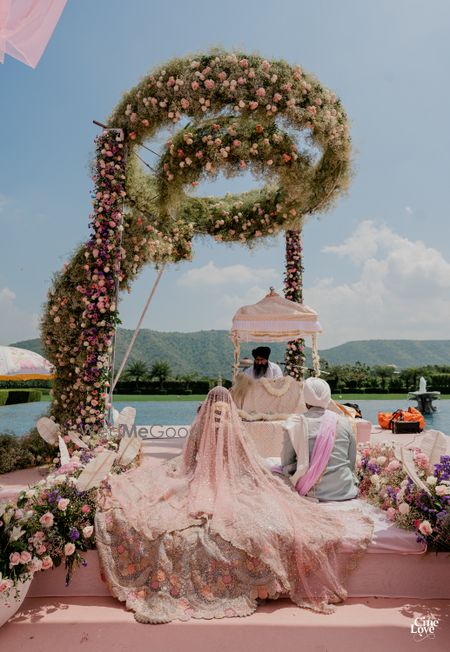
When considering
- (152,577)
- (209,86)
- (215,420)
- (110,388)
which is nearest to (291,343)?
(110,388)

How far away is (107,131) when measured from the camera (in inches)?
299

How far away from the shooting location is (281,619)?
3316mm

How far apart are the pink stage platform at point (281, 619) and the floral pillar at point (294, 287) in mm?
7272

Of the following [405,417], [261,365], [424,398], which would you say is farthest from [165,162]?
[424,398]

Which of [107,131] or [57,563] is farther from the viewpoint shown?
[107,131]

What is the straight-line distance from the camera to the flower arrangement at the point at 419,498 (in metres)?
Result: 3.63


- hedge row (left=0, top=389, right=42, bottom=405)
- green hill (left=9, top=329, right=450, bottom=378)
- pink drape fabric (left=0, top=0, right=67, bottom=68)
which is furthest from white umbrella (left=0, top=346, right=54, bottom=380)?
green hill (left=9, top=329, right=450, bottom=378)

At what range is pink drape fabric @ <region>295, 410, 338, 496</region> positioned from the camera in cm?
443

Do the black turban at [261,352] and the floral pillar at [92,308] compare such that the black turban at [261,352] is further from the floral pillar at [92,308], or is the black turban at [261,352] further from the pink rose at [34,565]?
the pink rose at [34,565]

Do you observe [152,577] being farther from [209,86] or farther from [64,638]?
[209,86]

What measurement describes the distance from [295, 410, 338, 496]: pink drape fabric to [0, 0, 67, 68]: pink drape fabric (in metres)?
3.50

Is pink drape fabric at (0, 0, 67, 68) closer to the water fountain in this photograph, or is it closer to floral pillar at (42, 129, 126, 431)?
floral pillar at (42, 129, 126, 431)

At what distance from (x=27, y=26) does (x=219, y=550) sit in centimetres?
338

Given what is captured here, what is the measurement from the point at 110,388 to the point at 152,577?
460 cm
